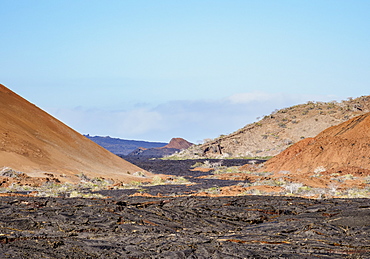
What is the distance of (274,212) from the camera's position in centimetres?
1658

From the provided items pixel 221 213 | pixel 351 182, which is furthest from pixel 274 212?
pixel 351 182

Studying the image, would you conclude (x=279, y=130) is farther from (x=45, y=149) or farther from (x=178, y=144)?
(x=178, y=144)

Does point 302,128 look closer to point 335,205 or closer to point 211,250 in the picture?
point 335,205

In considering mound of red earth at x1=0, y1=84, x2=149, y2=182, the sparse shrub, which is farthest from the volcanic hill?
mound of red earth at x1=0, y1=84, x2=149, y2=182

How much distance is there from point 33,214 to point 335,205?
10.6 meters

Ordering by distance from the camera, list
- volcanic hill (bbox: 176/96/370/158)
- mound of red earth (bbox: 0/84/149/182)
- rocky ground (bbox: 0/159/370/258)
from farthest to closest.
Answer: volcanic hill (bbox: 176/96/370/158)
mound of red earth (bbox: 0/84/149/182)
rocky ground (bbox: 0/159/370/258)

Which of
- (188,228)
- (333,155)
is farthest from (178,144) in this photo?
(188,228)

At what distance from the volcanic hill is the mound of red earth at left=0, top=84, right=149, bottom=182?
118ft

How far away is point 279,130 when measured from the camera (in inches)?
3300

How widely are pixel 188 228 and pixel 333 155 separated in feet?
91.5

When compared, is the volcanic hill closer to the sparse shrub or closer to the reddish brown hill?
the sparse shrub

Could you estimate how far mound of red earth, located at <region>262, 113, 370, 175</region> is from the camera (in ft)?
123

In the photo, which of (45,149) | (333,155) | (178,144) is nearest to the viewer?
(45,149)

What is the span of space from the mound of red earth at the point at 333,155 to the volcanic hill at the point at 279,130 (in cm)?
2847
